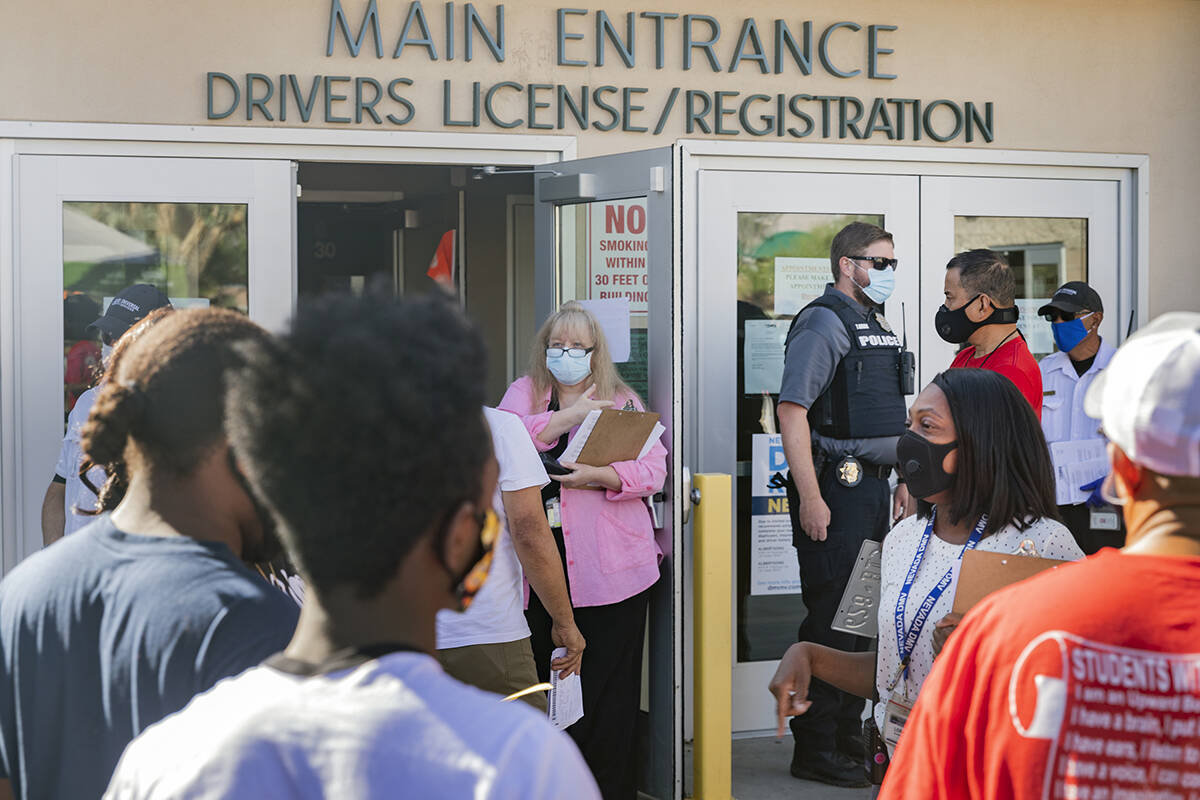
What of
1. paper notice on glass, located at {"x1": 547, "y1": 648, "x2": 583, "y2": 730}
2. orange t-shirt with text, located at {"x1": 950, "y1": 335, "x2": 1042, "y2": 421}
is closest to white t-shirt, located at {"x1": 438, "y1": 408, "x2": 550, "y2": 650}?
paper notice on glass, located at {"x1": 547, "y1": 648, "x2": 583, "y2": 730}

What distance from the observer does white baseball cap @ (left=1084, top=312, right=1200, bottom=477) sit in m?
1.57

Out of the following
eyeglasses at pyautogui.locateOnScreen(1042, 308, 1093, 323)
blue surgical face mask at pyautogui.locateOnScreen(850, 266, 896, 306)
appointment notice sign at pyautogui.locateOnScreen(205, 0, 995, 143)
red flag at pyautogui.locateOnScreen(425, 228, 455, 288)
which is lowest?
eyeglasses at pyautogui.locateOnScreen(1042, 308, 1093, 323)

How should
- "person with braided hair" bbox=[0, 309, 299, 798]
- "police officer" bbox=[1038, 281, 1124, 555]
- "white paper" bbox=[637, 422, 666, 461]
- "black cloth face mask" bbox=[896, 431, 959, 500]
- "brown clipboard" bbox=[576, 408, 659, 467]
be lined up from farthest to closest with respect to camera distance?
"police officer" bbox=[1038, 281, 1124, 555] → "white paper" bbox=[637, 422, 666, 461] → "brown clipboard" bbox=[576, 408, 659, 467] → "black cloth face mask" bbox=[896, 431, 959, 500] → "person with braided hair" bbox=[0, 309, 299, 798]

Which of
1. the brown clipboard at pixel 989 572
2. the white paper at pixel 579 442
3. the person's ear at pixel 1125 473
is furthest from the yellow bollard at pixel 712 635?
the person's ear at pixel 1125 473

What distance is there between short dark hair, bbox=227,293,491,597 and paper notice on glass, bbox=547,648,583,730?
3120 mm

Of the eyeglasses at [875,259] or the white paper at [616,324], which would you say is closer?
the white paper at [616,324]

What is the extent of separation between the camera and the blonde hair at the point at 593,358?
16.1 ft

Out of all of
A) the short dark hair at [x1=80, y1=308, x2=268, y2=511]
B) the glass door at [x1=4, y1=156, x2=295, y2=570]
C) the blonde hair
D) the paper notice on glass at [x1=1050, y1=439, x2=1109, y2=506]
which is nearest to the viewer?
the short dark hair at [x1=80, y1=308, x2=268, y2=511]

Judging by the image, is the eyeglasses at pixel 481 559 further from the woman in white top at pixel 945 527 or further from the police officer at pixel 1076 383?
the police officer at pixel 1076 383

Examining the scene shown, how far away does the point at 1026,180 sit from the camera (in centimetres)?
646

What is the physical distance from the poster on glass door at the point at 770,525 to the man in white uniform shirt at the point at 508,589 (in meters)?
2.32

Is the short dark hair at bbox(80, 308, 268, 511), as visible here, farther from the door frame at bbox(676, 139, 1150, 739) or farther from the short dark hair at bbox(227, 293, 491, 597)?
the door frame at bbox(676, 139, 1150, 739)

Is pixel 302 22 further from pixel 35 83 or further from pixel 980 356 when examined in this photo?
pixel 980 356

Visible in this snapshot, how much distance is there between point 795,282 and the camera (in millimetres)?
6129
